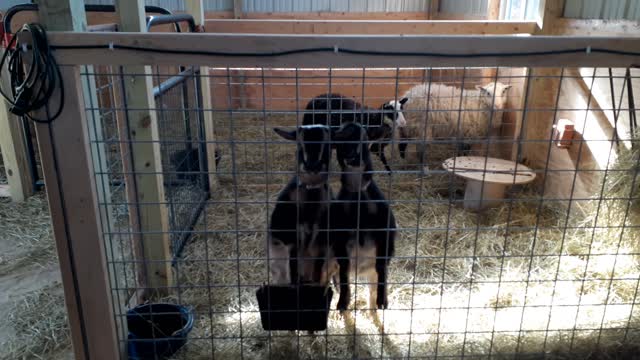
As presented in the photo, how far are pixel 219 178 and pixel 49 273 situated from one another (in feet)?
7.02

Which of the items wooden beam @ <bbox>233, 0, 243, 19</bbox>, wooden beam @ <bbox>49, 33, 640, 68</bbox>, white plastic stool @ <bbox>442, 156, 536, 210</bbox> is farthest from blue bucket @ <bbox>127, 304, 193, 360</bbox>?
wooden beam @ <bbox>233, 0, 243, 19</bbox>

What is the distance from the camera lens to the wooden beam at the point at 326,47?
1813mm

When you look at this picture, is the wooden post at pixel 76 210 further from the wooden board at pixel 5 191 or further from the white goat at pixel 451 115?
the white goat at pixel 451 115

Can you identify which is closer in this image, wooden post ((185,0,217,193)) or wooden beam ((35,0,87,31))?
wooden beam ((35,0,87,31))

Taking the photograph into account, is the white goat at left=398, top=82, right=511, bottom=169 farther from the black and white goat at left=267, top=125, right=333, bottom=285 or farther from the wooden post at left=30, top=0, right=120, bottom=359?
the wooden post at left=30, top=0, right=120, bottom=359

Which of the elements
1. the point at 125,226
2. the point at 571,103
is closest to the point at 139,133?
the point at 125,226

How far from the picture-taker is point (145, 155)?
292cm

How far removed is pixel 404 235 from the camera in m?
4.25

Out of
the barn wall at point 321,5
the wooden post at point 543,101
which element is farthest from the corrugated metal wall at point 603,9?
the barn wall at point 321,5

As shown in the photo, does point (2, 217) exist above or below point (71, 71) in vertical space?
below

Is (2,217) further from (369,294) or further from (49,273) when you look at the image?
(369,294)

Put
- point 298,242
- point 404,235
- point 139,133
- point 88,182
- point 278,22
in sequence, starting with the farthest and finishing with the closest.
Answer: point 278,22, point 404,235, point 139,133, point 298,242, point 88,182

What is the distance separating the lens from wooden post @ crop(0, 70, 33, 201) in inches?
180

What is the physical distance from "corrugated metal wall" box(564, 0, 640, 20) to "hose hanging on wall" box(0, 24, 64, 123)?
365 centimetres
